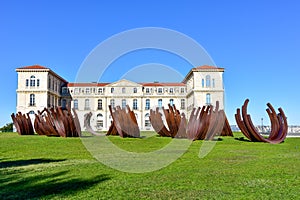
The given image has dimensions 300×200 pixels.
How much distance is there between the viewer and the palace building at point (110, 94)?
165ft

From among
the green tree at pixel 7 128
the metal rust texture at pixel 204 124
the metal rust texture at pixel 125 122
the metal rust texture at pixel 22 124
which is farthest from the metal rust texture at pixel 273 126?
the green tree at pixel 7 128

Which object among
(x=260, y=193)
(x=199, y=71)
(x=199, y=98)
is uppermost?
(x=199, y=71)

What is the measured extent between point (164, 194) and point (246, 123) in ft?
37.0

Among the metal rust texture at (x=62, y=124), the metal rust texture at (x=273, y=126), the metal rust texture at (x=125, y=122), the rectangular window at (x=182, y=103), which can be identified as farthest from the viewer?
the rectangular window at (x=182, y=103)

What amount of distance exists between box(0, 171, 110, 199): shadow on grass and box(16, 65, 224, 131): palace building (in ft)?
147

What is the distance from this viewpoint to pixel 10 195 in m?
4.43

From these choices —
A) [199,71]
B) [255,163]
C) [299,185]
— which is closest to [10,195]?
[299,185]

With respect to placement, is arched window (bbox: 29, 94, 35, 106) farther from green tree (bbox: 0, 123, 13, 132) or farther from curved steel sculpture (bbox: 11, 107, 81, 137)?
curved steel sculpture (bbox: 11, 107, 81, 137)

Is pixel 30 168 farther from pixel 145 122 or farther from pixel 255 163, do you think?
pixel 145 122

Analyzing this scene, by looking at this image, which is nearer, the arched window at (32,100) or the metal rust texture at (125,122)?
the metal rust texture at (125,122)

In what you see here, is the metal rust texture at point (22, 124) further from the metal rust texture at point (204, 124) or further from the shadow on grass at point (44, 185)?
the shadow on grass at point (44, 185)

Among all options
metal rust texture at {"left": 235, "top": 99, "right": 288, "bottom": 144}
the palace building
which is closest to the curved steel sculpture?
metal rust texture at {"left": 235, "top": 99, "right": 288, "bottom": 144}

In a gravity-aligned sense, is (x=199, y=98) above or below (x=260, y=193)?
above

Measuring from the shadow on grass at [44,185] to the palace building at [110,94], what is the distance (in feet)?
147
